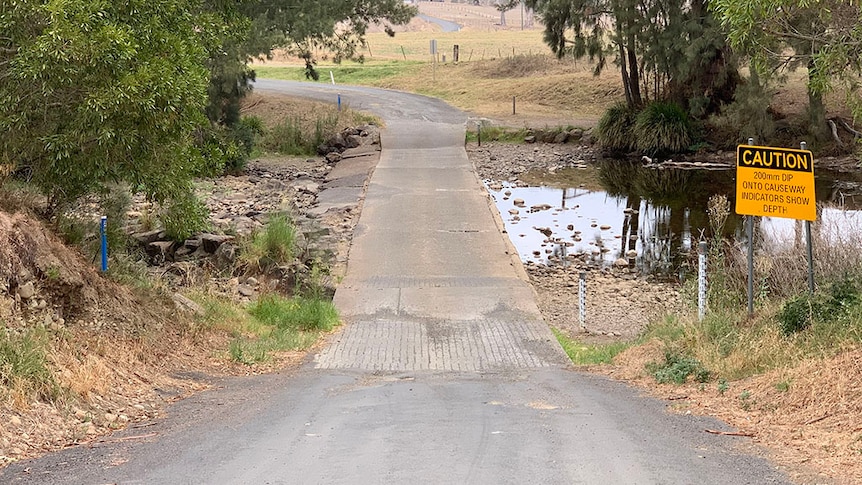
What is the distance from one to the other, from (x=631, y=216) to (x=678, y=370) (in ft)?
63.6

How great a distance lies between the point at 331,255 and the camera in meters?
22.1

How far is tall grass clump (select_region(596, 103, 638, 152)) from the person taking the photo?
40688 millimetres

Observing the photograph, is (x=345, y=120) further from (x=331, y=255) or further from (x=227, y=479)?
(x=227, y=479)

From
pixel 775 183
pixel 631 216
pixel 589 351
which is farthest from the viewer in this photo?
pixel 631 216

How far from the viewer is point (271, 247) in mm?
20156

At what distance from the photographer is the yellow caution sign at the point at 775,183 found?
10562mm

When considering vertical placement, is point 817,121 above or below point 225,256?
above

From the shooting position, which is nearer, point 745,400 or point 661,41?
point 745,400

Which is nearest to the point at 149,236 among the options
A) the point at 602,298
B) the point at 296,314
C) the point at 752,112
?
the point at 296,314

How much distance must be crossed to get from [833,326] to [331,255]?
13.8m

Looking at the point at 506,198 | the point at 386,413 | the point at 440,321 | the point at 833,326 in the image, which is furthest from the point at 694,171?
the point at 386,413

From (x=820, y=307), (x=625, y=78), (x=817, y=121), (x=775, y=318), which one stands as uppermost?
(x=625, y=78)

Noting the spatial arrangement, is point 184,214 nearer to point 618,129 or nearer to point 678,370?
point 678,370

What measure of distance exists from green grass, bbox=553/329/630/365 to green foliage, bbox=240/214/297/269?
6822 millimetres
